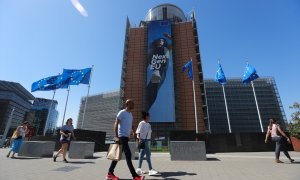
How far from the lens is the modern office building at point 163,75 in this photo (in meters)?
52.2

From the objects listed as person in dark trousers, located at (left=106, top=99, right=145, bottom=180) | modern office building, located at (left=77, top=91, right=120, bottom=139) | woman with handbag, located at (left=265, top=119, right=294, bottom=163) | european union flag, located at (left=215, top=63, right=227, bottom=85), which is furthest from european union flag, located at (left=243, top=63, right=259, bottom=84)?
modern office building, located at (left=77, top=91, right=120, bottom=139)

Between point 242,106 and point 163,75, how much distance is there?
73243mm

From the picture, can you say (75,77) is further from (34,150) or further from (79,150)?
(79,150)

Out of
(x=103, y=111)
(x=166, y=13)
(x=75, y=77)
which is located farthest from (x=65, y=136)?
(x=103, y=111)

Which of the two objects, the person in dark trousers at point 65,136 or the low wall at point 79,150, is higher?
the person in dark trousers at point 65,136

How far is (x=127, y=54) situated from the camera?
6197 cm

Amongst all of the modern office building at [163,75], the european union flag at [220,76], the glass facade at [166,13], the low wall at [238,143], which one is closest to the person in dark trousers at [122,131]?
the low wall at [238,143]

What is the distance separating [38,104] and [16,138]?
543 ft

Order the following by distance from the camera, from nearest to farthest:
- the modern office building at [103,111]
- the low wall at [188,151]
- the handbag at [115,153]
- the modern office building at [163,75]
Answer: the handbag at [115,153] → the low wall at [188,151] → the modern office building at [163,75] → the modern office building at [103,111]

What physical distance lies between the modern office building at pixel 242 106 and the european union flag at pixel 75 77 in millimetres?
101082

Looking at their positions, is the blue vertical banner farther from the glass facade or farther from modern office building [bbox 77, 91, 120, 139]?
modern office building [bbox 77, 91, 120, 139]

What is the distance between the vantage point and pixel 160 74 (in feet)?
186

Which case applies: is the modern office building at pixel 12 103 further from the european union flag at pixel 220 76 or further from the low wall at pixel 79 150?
the european union flag at pixel 220 76

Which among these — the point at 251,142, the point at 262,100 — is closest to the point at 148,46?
the point at 251,142
